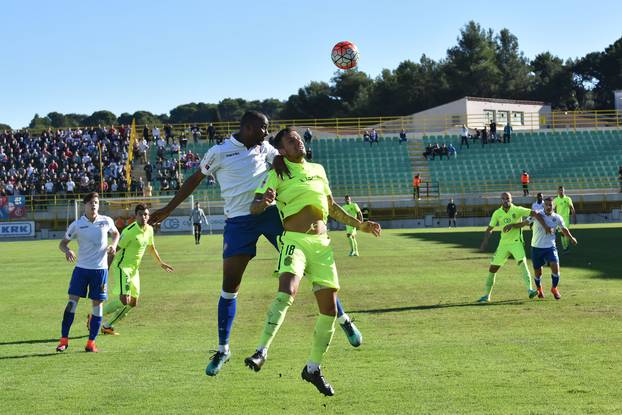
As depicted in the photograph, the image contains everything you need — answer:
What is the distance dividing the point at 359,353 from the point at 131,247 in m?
5.17

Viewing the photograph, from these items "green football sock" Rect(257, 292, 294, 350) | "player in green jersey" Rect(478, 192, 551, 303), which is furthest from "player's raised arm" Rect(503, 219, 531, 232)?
"green football sock" Rect(257, 292, 294, 350)

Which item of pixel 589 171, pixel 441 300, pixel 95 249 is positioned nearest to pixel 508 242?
pixel 441 300

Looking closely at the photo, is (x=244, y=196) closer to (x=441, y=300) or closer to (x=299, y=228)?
(x=299, y=228)

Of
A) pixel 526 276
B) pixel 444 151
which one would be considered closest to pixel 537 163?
Answer: pixel 444 151

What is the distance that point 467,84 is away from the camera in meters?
118

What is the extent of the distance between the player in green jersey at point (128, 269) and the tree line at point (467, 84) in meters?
102

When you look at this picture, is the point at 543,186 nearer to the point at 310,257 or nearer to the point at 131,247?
the point at 131,247

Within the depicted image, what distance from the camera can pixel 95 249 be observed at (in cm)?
1277

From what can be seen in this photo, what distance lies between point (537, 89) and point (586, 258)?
9690cm

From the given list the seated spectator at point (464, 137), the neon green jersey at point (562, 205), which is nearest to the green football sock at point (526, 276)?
the neon green jersey at point (562, 205)

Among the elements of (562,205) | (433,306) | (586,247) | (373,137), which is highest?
(373,137)

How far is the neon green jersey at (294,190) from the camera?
823 centimetres

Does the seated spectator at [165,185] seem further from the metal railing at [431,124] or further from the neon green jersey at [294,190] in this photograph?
the neon green jersey at [294,190]

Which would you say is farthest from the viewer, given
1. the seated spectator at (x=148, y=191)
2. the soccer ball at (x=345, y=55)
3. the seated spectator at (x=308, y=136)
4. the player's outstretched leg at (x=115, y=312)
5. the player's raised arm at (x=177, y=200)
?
the seated spectator at (x=308, y=136)
